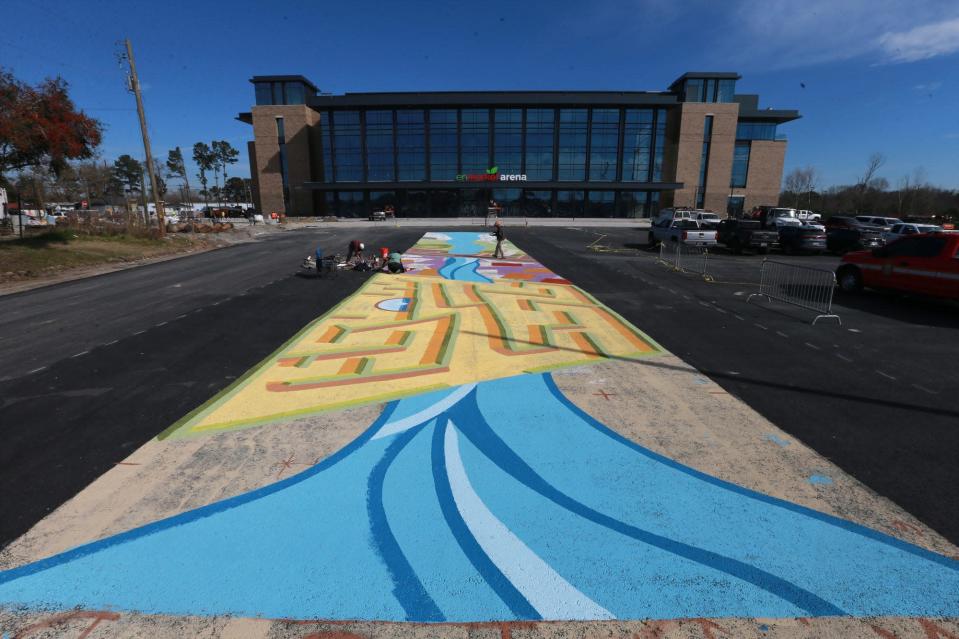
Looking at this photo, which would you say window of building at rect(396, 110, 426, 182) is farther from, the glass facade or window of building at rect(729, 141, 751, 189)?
window of building at rect(729, 141, 751, 189)

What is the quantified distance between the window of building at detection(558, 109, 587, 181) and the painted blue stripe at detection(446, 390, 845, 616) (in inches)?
2610

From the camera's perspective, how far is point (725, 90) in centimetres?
6712

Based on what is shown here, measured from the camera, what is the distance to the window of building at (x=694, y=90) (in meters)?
66.9

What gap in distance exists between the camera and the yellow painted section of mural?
22.2ft

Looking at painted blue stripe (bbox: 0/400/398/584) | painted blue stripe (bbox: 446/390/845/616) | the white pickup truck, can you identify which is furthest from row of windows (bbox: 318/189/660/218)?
painted blue stripe (bbox: 0/400/398/584)

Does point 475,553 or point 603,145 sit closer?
point 475,553

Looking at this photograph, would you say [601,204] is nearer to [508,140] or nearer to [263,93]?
[508,140]

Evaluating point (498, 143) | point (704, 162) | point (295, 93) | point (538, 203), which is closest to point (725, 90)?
point (704, 162)

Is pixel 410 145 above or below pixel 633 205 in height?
above

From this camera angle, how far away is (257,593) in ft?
11.2

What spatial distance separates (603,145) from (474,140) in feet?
61.8

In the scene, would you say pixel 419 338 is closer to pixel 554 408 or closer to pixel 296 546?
pixel 554 408

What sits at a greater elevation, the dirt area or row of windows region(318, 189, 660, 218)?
row of windows region(318, 189, 660, 218)

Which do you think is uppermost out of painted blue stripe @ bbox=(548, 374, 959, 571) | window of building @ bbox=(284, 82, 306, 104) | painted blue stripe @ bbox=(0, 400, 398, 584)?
window of building @ bbox=(284, 82, 306, 104)
